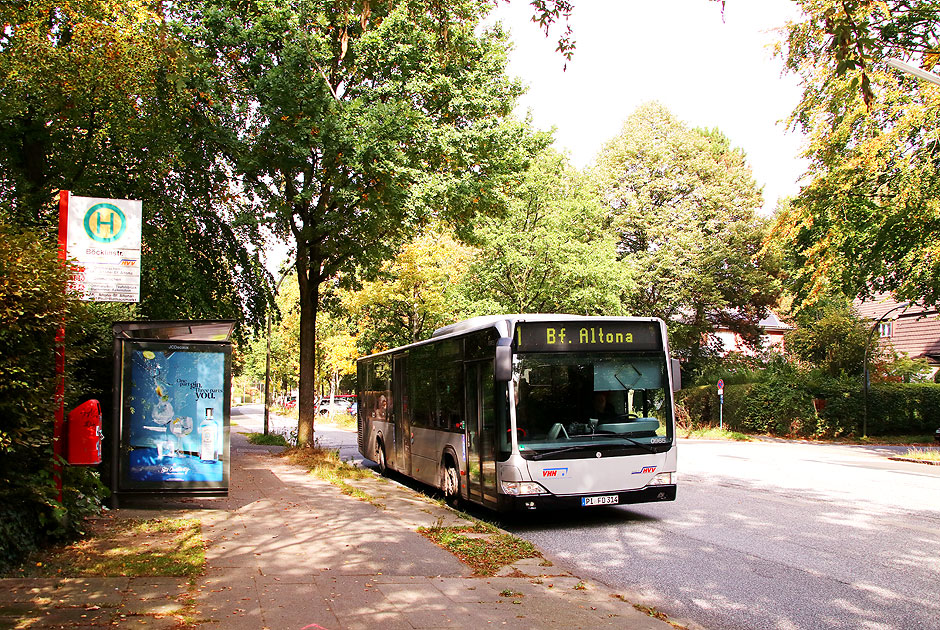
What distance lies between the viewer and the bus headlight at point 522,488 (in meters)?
9.95

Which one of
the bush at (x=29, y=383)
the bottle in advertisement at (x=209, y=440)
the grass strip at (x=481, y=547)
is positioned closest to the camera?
the bush at (x=29, y=383)

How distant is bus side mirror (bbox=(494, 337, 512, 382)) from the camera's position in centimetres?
985

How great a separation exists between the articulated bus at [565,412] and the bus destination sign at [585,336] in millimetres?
14

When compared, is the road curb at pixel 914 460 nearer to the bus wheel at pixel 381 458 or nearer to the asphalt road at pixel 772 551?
the asphalt road at pixel 772 551

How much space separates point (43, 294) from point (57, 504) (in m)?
1.89

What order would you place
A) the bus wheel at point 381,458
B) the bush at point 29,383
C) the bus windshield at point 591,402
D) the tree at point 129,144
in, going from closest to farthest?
the bush at point 29,383
the bus windshield at point 591,402
the tree at point 129,144
the bus wheel at point 381,458

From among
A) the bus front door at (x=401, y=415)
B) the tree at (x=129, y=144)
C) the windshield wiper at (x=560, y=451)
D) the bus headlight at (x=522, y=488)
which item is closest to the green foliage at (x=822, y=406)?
the bus front door at (x=401, y=415)

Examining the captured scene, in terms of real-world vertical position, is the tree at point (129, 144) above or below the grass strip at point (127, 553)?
above

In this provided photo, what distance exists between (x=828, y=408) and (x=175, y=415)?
29180 millimetres

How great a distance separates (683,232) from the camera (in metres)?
40.4

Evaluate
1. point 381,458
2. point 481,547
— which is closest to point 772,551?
point 481,547

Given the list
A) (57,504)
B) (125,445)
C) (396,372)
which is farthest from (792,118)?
(57,504)

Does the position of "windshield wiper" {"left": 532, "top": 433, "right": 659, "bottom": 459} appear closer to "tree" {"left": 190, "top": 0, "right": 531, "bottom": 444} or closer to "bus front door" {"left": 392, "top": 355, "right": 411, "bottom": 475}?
"bus front door" {"left": 392, "top": 355, "right": 411, "bottom": 475}

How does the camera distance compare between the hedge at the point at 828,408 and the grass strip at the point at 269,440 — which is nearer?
the grass strip at the point at 269,440
